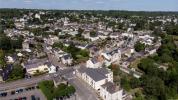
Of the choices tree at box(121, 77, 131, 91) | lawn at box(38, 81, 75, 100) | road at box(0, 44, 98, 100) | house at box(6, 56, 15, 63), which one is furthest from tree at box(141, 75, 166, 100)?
house at box(6, 56, 15, 63)

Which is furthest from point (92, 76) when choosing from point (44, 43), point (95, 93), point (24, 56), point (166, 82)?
point (44, 43)

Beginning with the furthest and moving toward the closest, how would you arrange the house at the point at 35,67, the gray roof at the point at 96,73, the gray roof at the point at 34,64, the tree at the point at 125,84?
the gray roof at the point at 34,64, the house at the point at 35,67, the gray roof at the point at 96,73, the tree at the point at 125,84

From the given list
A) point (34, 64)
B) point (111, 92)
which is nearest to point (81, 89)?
point (111, 92)

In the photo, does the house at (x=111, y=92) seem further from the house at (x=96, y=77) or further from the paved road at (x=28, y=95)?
the paved road at (x=28, y=95)

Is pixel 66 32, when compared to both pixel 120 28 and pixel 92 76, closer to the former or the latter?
pixel 120 28

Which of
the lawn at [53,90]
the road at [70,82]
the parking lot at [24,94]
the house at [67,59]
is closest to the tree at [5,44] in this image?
the house at [67,59]

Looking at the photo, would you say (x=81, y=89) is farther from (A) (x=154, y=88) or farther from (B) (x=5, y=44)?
(B) (x=5, y=44)
